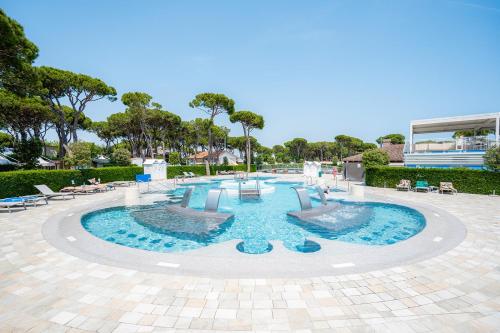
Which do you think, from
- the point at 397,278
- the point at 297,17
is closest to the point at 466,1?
the point at 297,17

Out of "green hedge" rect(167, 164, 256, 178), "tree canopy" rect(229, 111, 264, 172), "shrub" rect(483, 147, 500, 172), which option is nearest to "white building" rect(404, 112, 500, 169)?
"shrub" rect(483, 147, 500, 172)

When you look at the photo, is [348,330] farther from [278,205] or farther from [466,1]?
[466,1]

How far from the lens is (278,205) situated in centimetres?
1328

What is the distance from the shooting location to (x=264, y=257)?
17.4ft

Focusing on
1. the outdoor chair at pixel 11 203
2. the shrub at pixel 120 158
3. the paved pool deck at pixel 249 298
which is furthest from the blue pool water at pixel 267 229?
the shrub at pixel 120 158

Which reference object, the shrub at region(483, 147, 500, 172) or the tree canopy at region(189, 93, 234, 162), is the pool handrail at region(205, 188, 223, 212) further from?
the tree canopy at region(189, 93, 234, 162)

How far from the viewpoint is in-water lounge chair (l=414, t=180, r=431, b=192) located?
648 inches

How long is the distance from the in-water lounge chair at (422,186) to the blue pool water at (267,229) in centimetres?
614

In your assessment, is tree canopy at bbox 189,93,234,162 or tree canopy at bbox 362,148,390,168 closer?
tree canopy at bbox 362,148,390,168

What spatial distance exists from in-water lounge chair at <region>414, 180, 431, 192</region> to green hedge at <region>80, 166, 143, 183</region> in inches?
1026

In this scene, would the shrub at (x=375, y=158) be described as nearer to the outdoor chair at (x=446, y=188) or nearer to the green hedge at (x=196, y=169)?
the outdoor chair at (x=446, y=188)

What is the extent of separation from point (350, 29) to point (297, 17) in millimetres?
4070

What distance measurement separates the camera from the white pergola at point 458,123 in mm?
18441

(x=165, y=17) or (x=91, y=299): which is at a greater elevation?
(x=165, y=17)
